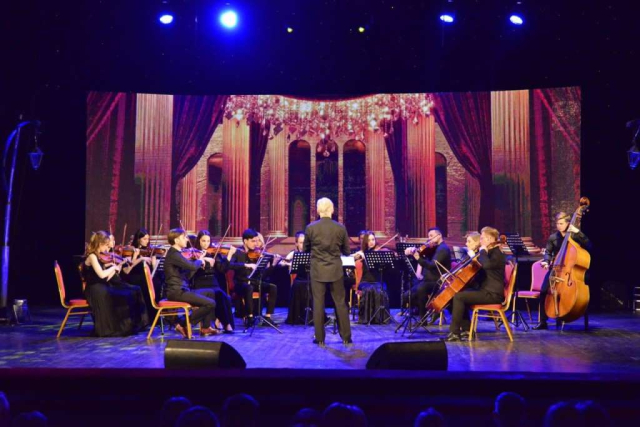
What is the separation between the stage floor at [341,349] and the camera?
5270 millimetres

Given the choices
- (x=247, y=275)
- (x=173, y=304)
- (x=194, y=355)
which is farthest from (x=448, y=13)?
(x=194, y=355)

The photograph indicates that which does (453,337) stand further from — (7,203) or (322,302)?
(7,203)

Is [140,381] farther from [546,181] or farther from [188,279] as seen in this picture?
[546,181]

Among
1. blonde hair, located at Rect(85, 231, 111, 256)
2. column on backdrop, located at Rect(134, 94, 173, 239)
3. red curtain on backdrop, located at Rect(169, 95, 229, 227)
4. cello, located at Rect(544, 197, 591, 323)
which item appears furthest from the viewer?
red curtain on backdrop, located at Rect(169, 95, 229, 227)

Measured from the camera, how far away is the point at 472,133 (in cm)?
1013

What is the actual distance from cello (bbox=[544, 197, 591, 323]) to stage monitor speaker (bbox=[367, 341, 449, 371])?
482 centimetres

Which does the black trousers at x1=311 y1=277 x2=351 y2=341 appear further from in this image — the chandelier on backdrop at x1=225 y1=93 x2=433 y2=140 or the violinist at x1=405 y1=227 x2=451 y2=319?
the chandelier on backdrop at x1=225 y1=93 x2=433 y2=140

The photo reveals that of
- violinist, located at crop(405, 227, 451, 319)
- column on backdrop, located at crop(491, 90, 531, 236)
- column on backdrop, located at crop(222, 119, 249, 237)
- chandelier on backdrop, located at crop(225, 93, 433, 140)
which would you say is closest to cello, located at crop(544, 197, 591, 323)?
violinist, located at crop(405, 227, 451, 319)

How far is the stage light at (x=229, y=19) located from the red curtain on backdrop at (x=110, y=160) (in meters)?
2.22

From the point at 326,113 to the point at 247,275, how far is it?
11.6ft

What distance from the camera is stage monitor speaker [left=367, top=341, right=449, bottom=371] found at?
2.51m

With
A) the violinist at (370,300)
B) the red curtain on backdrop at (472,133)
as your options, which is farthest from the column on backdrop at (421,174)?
the violinist at (370,300)

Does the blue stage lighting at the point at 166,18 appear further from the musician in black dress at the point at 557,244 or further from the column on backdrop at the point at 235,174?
the musician in black dress at the point at 557,244

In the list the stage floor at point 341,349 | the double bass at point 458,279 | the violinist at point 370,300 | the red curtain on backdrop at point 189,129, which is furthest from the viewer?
the red curtain on backdrop at point 189,129
